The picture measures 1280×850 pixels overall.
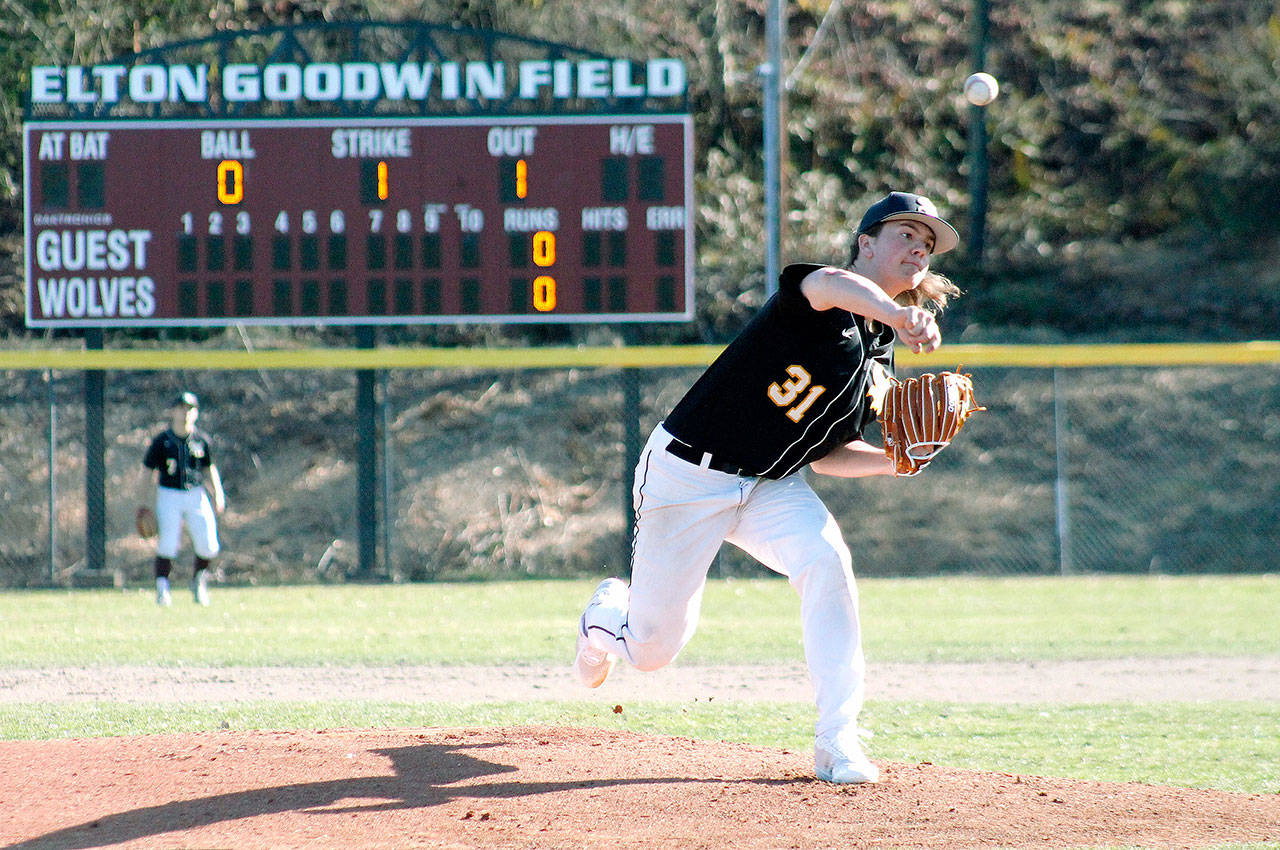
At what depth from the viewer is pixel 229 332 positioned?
17203mm

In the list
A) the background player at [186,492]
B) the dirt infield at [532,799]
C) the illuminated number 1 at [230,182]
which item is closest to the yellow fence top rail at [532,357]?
the illuminated number 1 at [230,182]

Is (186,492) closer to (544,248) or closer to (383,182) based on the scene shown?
(383,182)

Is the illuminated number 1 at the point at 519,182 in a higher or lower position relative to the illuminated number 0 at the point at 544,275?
higher

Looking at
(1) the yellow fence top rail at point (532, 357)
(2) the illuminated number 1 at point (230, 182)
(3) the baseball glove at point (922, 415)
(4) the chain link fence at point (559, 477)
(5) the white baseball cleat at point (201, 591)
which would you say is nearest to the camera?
(3) the baseball glove at point (922, 415)

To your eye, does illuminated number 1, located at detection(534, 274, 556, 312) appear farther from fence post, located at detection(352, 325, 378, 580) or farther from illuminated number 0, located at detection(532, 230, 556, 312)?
fence post, located at detection(352, 325, 378, 580)

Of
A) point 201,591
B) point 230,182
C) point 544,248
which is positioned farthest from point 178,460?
point 544,248

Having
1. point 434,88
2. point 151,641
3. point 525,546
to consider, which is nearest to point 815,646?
point 151,641

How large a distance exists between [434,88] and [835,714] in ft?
31.4

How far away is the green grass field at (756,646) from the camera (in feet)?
16.3

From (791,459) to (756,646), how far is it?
379 centimetres

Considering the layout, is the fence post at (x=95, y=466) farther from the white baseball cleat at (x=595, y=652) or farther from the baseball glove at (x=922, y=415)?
the baseball glove at (x=922, y=415)

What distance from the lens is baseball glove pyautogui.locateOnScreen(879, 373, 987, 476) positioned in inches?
160

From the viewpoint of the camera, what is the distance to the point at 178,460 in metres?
10.3

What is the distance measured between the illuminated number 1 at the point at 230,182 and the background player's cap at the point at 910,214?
9.06 metres
